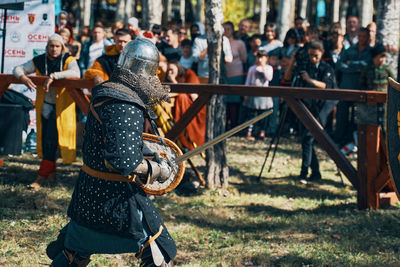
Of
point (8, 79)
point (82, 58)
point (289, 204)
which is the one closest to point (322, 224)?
point (289, 204)

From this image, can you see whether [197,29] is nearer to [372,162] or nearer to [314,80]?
[314,80]

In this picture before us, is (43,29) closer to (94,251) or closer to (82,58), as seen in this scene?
(82,58)

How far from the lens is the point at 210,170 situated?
7293 mm

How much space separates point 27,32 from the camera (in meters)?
9.40

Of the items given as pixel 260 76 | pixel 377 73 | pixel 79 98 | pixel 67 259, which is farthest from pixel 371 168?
pixel 67 259

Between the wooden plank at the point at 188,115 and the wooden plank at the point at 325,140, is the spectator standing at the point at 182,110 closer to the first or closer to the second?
the wooden plank at the point at 188,115

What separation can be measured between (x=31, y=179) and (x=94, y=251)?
416 cm

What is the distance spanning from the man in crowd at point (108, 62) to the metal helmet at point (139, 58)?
11.0ft

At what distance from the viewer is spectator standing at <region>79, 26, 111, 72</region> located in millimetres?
10516

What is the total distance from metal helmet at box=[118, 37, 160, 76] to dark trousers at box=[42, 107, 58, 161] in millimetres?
3924

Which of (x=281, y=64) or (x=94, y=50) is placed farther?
(x=94, y=50)

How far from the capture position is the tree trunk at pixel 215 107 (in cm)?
710

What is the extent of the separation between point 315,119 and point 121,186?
142 inches

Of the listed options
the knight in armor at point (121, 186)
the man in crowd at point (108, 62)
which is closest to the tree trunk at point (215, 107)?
the man in crowd at point (108, 62)
